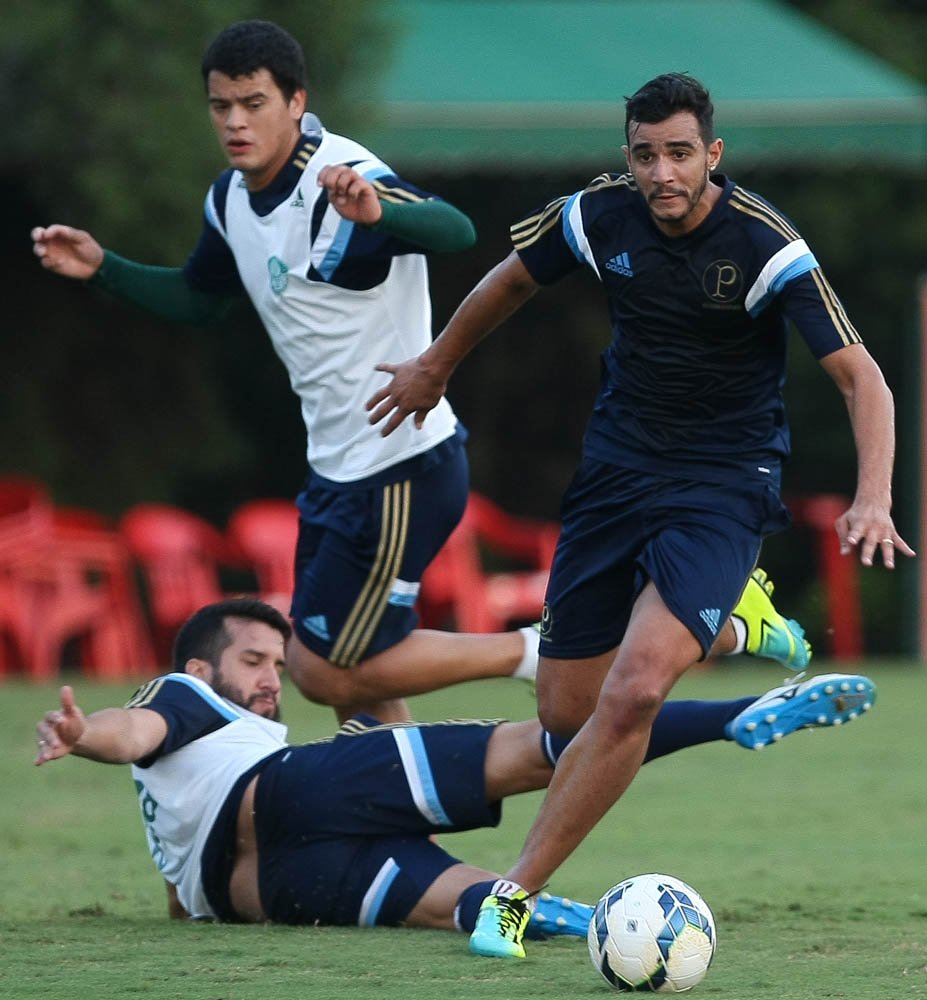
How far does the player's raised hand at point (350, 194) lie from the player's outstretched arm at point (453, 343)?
449 millimetres

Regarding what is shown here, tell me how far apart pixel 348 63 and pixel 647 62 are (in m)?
4.31

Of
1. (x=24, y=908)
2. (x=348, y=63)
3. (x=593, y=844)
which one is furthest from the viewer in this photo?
(x=348, y=63)

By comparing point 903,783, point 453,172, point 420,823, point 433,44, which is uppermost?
point 433,44

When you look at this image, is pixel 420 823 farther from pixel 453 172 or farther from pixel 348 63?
pixel 453 172

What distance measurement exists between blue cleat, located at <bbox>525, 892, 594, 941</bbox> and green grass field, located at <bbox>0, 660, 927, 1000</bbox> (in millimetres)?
41

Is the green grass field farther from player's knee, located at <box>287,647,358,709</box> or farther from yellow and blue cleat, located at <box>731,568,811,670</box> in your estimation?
player's knee, located at <box>287,647,358,709</box>

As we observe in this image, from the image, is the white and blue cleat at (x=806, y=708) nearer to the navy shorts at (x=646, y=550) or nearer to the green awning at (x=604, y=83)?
the navy shorts at (x=646, y=550)

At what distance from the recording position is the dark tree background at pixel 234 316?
13.8 meters

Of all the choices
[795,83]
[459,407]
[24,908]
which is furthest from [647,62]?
[24,908]

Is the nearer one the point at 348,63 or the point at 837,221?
the point at 348,63

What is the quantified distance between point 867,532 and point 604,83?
1307cm

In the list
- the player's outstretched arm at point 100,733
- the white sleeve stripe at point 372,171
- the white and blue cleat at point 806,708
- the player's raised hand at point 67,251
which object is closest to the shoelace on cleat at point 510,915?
the white and blue cleat at point 806,708

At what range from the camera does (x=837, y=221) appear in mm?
19203

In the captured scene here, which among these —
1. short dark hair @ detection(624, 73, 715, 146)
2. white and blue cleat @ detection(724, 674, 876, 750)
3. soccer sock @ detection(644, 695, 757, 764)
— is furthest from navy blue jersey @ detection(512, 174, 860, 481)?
soccer sock @ detection(644, 695, 757, 764)
